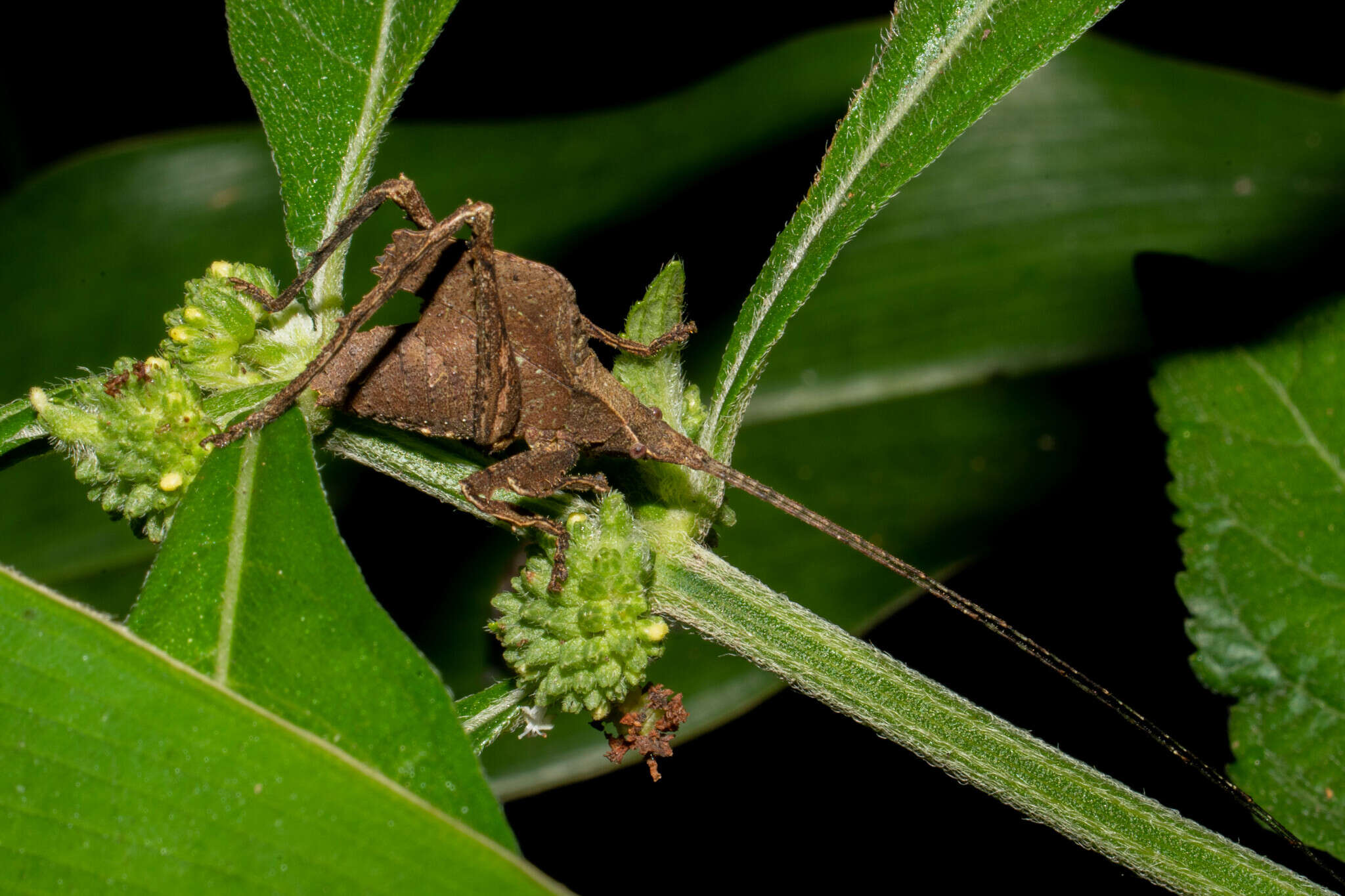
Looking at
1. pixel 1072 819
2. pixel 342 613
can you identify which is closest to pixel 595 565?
pixel 342 613

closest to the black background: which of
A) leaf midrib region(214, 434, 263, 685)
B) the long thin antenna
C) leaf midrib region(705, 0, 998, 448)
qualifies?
the long thin antenna

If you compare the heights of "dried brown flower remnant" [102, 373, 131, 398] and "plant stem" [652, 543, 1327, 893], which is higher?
"dried brown flower remnant" [102, 373, 131, 398]

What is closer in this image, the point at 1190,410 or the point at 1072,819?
the point at 1072,819

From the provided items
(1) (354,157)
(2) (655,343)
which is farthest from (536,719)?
(1) (354,157)

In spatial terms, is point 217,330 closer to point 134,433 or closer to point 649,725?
point 134,433

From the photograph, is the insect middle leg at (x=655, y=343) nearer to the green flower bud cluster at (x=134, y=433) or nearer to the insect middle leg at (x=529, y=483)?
the insect middle leg at (x=529, y=483)

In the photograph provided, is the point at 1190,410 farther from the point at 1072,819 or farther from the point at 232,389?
the point at 232,389

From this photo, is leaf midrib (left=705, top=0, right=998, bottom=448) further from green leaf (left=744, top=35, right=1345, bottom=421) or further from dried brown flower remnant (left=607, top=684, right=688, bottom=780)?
green leaf (left=744, top=35, right=1345, bottom=421)
